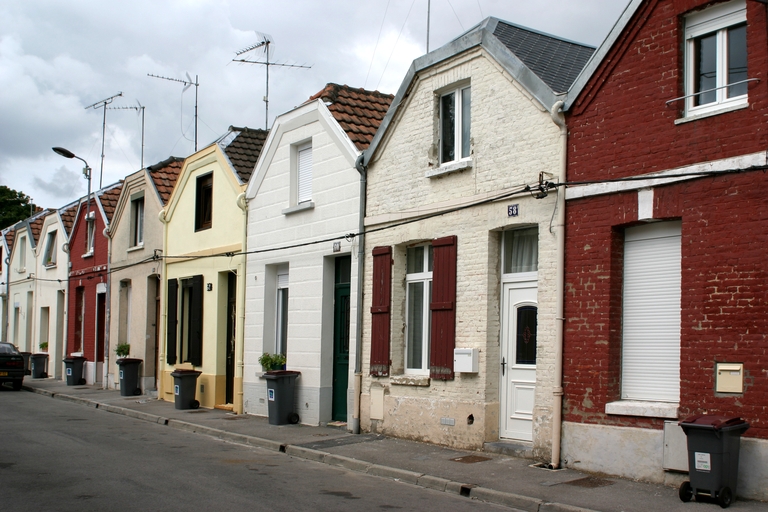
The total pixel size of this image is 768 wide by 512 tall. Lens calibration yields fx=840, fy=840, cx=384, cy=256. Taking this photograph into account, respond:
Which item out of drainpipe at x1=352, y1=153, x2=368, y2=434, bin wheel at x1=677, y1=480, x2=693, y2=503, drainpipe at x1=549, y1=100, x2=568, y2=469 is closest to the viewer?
bin wheel at x1=677, y1=480, x2=693, y2=503

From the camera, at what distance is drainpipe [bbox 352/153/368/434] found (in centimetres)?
1480

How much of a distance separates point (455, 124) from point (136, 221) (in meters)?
14.7

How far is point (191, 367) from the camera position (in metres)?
21.0

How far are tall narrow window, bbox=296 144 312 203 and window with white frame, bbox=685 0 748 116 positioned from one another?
8668 mm

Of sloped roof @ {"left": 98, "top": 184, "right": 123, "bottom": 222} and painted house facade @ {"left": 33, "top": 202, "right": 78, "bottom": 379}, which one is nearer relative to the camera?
sloped roof @ {"left": 98, "top": 184, "right": 123, "bottom": 222}

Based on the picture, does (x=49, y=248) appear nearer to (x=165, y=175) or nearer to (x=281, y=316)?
(x=165, y=175)

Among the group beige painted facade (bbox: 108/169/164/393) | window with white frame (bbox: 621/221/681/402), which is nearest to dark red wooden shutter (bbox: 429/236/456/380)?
window with white frame (bbox: 621/221/681/402)

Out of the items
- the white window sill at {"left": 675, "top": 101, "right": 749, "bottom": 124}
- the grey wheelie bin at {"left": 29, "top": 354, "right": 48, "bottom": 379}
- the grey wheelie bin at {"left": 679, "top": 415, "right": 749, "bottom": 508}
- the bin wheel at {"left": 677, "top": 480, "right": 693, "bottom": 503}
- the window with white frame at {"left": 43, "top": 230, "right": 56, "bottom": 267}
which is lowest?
the grey wheelie bin at {"left": 29, "top": 354, "right": 48, "bottom": 379}

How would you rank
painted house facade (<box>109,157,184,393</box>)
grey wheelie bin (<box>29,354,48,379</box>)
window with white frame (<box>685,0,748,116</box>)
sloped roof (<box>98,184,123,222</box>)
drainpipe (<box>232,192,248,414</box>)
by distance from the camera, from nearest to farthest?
window with white frame (<box>685,0,748,116</box>) → drainpipe (<box>232,192,248,414</box>) → painted house facade (<box>109,157,184,393</box>) → sloped roof (<box>98,184,123,222</box>) → grey wheelie bin (<box>29,354,48,379</box>)

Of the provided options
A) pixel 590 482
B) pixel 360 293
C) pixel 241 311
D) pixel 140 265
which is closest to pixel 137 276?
pixel 140 265

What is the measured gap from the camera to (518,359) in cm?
1233

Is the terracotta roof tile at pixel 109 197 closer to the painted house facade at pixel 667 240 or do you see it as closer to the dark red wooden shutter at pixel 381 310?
the dark red wooden shutter at pixel 381 310

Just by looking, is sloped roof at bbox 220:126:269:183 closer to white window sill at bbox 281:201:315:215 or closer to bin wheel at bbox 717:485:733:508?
white window sill at bbox 281:201:315:215

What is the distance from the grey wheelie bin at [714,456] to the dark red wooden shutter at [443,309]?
469 centimetres
